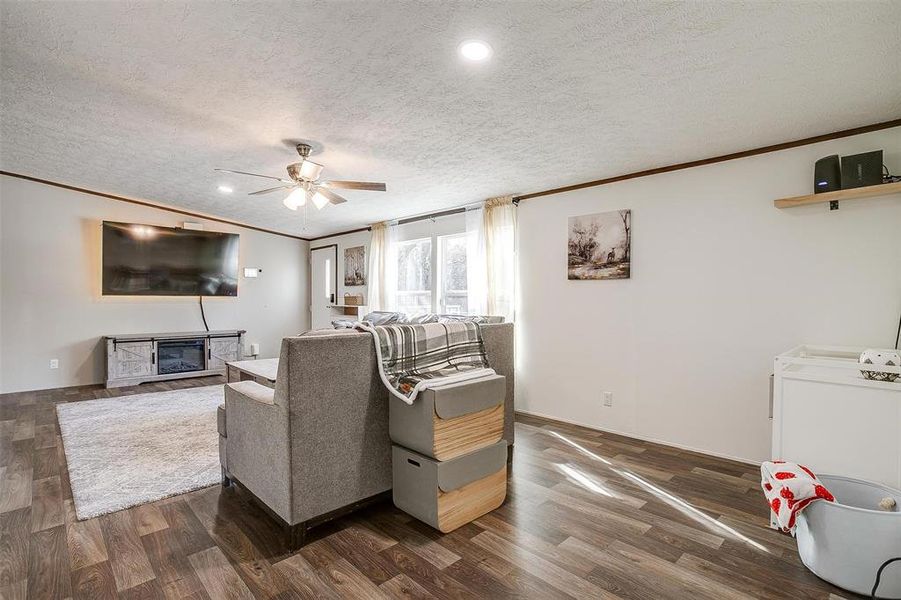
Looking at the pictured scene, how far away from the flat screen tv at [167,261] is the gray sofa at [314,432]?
469 centimetres

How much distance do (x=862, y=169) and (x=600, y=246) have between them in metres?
1.77

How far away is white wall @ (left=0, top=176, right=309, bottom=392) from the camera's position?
5.18m

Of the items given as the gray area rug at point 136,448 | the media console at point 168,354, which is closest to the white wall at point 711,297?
the gray area rug at point 136,448

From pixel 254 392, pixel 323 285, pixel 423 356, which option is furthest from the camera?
pixel 323 285

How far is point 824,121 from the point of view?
2.66 m

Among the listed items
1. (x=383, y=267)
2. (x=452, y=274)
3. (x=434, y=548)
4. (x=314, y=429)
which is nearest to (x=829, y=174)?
(x=434, y=548)

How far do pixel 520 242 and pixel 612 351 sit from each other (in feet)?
4.86

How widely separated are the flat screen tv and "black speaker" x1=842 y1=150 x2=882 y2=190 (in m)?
7.19

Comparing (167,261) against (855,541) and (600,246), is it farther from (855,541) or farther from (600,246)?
(855,541)

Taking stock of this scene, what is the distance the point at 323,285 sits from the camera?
7660 millimetres

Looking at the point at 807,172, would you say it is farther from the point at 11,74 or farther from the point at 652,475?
the point at 11,74

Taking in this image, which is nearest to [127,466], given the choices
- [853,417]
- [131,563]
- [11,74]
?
[131,563]

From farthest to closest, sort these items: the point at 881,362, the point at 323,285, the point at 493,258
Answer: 1. the point at 323,285
2. the point at 493,258
3. the point at 881,362

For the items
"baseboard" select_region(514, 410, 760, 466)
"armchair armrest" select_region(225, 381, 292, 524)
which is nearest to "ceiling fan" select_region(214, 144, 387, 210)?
"armchair armrest" select_region(225, 381, 292, 524)
